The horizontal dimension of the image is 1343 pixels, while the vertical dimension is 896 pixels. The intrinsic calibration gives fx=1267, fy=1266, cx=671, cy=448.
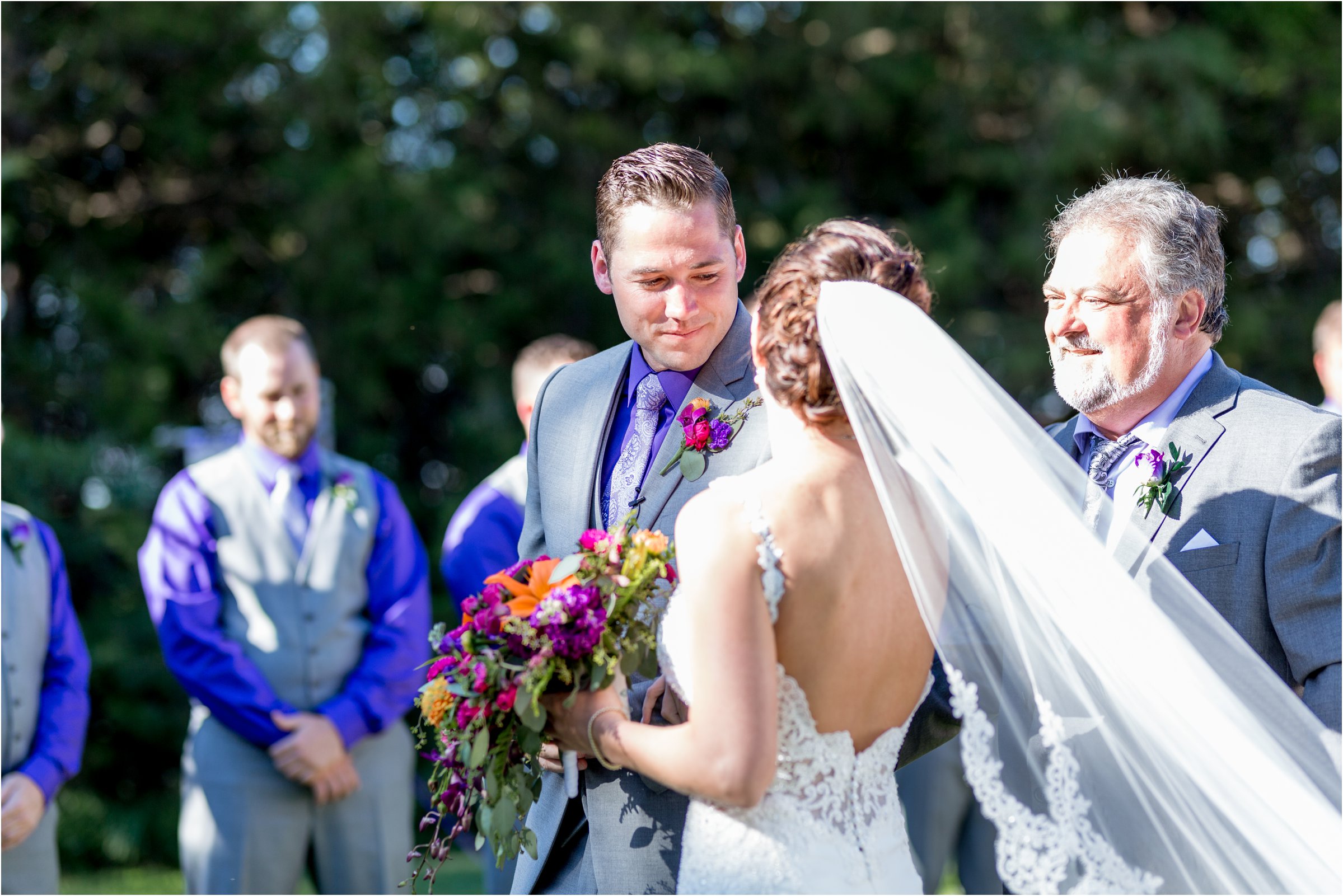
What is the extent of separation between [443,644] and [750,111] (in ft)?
31.0

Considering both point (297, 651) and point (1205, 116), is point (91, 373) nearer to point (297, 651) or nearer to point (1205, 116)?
point (297, 651)

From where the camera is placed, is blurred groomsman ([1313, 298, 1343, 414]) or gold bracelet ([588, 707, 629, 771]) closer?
gold bracelet ([588, 707, 629, 771])

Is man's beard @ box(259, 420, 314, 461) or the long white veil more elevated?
man's beard @ box(259, 420, 314, 461)

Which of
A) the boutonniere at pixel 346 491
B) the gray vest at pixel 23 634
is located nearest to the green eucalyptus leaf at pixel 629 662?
the gray vest at pixel 23 634

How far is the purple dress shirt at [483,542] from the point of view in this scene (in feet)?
19.3

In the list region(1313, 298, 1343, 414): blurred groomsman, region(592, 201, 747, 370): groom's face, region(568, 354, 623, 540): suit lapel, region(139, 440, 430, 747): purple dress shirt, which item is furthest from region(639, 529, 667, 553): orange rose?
region(1313, 298, 1343, 414): blurred groomsman

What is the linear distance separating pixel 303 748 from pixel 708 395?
281 cm

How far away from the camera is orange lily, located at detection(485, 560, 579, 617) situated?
2564 mm

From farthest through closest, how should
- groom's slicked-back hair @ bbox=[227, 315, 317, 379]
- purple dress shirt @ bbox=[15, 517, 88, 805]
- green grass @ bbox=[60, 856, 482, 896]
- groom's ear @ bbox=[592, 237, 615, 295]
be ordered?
green grass @ bbox=[60, 856, 482, 896] → groom's slicked-back hair @ bbox=[227, 315, 317, 379] → purple dress shirt @ bbox=[15, 517, 88, 805] → groom's ear @ bbox=[592, 237, 615, 295]

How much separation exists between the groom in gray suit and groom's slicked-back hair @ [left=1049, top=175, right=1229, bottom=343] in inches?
36.3

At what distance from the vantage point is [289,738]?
5004 millimetres

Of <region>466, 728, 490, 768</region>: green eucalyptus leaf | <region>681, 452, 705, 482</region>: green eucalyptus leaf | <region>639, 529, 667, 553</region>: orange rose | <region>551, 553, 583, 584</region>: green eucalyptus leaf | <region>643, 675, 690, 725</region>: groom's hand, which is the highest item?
<region>681, 452, 705, 482</region>: green eucalyptus leaf

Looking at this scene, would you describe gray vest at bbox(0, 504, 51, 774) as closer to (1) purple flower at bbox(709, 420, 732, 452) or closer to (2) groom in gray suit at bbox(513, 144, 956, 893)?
(2) groom in gray suit at bbox(513, 144, 956, 893)

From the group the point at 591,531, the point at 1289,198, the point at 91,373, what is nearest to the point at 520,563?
the point at 591,531
